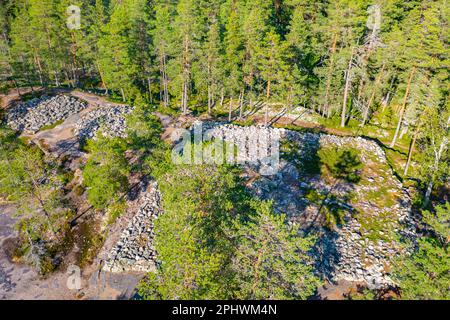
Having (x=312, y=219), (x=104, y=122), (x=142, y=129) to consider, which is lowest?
(x=312, y=219)

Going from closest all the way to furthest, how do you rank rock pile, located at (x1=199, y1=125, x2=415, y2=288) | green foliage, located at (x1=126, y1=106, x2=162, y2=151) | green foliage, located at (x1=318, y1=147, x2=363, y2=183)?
rock pile, located at (x1=199, y1=125, x2=415, y2=288), green foliage, located at (x1=126, y1=106, x2=162, y2=151), green foliage, located at (x1=318, y1=147, x2=363, y2=183)

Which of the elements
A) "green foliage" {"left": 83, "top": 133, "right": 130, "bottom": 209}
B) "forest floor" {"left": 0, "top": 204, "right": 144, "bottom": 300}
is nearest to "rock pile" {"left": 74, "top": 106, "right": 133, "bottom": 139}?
"green foliage" {"left": 83, "top": 133, "right": 130, "bottom": 209}

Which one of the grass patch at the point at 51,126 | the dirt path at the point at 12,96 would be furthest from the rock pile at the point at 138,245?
the dirt path at the point at 12,96

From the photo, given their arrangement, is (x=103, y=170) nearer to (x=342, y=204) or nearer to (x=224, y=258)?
(x=224, y=258)

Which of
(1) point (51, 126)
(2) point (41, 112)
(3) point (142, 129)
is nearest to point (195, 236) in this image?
(3) point (142, 129)

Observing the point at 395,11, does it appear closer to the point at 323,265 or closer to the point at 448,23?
the point at 448,23

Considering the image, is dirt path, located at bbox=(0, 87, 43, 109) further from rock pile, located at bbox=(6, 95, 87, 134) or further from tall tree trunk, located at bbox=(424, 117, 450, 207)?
tall tree trunk, located at bbox=(424, 117, 450, 207)
